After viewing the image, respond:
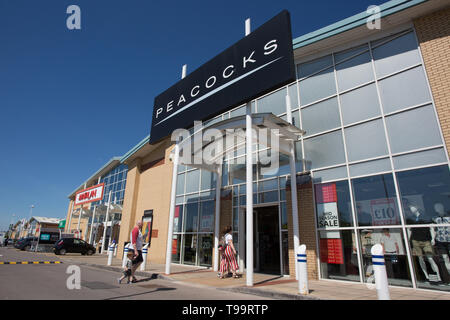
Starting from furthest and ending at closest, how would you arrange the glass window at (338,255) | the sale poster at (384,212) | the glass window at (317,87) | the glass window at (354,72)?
the glass window at (317,87) < the glass window at (354,72) < the glass window at (338,255) < the sale poster at (384,212)

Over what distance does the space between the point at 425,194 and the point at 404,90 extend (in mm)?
3300

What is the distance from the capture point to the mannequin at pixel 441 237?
6891 mm

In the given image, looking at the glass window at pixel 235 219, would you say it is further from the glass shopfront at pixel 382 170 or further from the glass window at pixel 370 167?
the glass window at pixel 370 167

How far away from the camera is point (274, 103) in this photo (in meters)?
12.7

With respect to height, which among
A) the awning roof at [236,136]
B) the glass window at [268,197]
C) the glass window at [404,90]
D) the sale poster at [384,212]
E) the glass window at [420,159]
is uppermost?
the glass window at [404,90]

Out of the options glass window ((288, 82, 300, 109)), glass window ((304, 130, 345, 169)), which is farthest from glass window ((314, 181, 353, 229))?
glass window ((288, 82, 300, 109))

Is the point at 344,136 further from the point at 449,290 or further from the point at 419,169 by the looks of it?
the point at 449,290

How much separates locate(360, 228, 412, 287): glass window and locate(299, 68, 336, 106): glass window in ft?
17.5

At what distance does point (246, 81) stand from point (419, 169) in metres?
5.99

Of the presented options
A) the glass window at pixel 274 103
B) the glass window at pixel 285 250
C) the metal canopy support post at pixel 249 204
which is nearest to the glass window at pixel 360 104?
the glass window at pixel 274 103

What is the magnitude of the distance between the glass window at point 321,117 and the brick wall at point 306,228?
2234 millimetres

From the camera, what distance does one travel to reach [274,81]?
8.63 m

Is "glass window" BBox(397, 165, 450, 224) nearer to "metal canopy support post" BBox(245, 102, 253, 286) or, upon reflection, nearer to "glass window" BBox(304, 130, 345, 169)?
"glass window" BBox(304, 130, 345, 169)

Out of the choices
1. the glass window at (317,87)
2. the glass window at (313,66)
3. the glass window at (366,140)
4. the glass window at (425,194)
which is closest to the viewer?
the glass window at (425,194)
